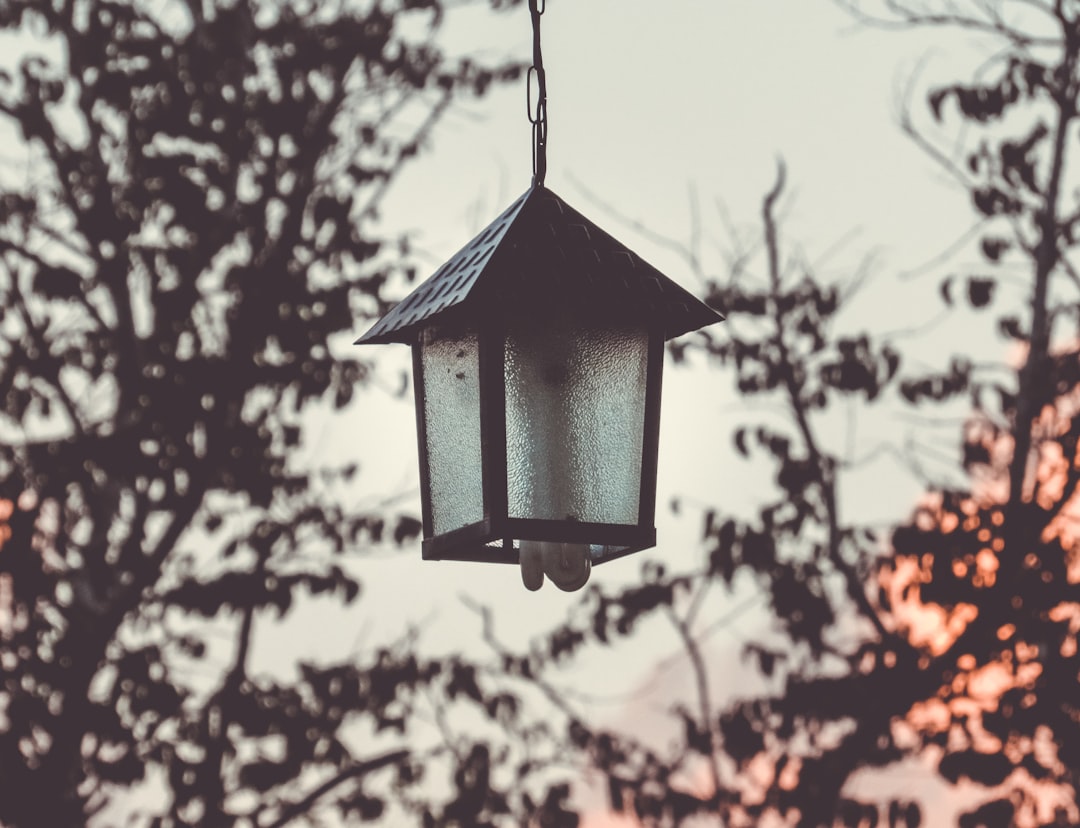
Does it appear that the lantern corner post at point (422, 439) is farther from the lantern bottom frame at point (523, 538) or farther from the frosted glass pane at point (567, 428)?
the frosted glass pane at point (567, 428)

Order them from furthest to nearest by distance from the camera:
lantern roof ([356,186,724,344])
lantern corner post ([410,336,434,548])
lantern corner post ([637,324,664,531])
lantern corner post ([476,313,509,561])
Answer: lantern corner post ([410,336,434,548]) < lantern corner post ([637,324,664,531]) < lantern roof ([356,186,724,344]) < lantern corner post ([476,313,509,561])

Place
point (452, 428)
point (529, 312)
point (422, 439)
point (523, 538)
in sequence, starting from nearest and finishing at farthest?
1. point (523, 538)
2. point (529, 312)
3. point (452, 428)
4. point (422, 439)

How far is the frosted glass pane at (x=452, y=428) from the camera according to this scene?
3.31 meters

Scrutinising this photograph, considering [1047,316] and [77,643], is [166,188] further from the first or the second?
[1047,316]

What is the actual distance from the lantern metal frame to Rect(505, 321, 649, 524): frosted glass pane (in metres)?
0.03

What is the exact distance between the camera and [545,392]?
3.28 metres

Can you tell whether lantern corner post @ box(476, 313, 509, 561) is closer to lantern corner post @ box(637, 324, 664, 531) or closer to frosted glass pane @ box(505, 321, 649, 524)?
frosted glass pane @ box(505, 321, 649, 524)

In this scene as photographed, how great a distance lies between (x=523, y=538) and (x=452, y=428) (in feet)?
1.22

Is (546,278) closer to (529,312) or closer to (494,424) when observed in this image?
(529,312)

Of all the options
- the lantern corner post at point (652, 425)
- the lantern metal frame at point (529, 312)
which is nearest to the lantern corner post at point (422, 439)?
the lantern metal frame at point (529, 312)

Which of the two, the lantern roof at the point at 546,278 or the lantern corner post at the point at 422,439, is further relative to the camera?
the lantern corner post at the point at 422,439

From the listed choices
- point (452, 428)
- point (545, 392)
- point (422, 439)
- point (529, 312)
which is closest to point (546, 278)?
point (529, 312)

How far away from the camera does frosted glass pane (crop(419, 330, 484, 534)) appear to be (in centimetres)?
331

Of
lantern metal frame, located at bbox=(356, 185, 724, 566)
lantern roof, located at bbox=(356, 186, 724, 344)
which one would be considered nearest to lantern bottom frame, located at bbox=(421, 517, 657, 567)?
A: lantern metal frame, located at bbox=(356, 185, 724, 566)
